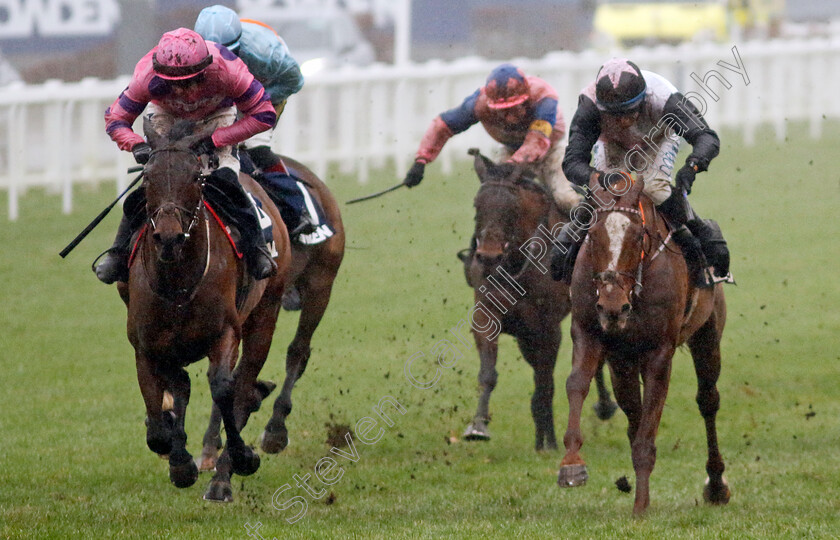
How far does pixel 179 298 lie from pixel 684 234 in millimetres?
2502

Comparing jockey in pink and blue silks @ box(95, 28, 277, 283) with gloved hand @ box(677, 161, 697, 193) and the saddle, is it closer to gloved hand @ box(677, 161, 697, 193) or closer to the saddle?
the saddle

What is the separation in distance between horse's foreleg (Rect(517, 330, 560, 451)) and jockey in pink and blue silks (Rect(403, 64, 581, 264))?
75 centimetres

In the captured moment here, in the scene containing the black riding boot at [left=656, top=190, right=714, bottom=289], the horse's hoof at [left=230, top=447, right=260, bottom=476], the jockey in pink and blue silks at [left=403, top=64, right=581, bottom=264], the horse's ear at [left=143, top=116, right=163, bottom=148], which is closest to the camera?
the horse's ear at [left=143, top=116, right=163, bottom=148]

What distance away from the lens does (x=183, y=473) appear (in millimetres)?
5949

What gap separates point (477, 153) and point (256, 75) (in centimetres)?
158

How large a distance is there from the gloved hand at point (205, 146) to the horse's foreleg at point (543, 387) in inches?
106

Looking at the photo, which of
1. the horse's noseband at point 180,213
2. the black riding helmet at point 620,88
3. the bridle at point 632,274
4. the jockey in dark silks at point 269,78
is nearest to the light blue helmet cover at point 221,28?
the jockey in dark silks at point 269,78

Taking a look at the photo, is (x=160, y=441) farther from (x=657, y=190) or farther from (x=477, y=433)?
(x=657, y=190)

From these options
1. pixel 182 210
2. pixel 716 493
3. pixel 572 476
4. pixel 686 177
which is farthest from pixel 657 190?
pixel 182 210

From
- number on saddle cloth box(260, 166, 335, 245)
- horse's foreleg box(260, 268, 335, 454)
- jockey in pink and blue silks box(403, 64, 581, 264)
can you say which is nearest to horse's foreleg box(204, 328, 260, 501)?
number on saddle cloth box(260, 166, 335, 245)

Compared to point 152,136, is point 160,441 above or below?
below

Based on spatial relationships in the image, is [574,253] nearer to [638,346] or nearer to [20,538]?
[638,346]

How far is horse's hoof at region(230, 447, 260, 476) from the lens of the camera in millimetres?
6086

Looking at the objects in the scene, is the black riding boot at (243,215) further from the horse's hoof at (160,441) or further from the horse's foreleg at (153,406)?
the horse's hoof at (160,441)
